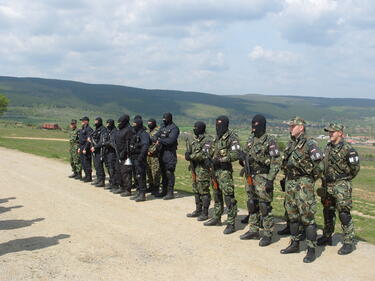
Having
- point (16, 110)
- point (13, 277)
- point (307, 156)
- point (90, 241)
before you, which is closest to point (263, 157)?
point (307, 156)

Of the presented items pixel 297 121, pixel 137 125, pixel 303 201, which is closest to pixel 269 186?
pixel 303 201

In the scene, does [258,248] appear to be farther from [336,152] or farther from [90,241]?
[90,241]

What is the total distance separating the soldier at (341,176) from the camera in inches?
311

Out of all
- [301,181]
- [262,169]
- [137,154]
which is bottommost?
[137,154]

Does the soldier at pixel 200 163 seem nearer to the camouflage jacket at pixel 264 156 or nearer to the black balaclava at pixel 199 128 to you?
the black balaclava at pixel 199 128

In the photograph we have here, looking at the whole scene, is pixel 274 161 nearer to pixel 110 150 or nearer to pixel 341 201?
pixel 341 201

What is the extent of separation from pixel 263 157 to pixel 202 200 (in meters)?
2.81

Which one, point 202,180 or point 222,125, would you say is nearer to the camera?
point 222,125

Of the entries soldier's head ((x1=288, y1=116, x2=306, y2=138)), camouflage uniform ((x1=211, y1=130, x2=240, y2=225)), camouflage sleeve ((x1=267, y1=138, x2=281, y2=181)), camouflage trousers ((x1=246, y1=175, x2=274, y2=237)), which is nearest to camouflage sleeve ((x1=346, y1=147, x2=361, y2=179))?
soldier's head ((x1=288, y1=116, x2=306, y2=138))

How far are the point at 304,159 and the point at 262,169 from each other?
1.08m

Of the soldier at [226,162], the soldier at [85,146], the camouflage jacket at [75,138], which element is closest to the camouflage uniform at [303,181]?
the soldier at [226,162]

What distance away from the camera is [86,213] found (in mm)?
11109

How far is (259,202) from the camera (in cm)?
854

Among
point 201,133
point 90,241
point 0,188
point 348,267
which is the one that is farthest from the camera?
point 0,188
